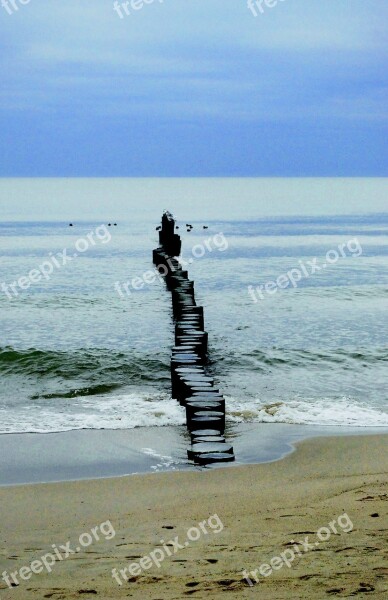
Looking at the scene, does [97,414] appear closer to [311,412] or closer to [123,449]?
[123,449]

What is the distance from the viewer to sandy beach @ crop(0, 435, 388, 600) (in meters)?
4.95

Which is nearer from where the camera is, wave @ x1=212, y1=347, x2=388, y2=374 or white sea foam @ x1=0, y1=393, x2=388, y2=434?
white sea foam @ x1=0, y1=393, x2=388, y2=434

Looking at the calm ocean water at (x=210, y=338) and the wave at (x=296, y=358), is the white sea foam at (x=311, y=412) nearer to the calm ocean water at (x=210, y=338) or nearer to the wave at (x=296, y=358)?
the calm ocean water at (x=210, y=338)

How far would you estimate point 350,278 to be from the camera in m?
29.0

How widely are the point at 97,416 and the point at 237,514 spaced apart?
4364 mm

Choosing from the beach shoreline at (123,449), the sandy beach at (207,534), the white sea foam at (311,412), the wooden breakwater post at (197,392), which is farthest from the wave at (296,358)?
the sandy beach at (207,534)

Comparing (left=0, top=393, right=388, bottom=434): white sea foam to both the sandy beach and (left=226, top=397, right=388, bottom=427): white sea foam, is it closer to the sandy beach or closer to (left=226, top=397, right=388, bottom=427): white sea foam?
(left=226, top=397, right=388, bottom=427): white sea foam

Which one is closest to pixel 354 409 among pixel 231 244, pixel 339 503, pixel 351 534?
pixel 339 503

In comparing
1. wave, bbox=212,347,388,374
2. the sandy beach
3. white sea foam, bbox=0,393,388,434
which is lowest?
the sandy beach

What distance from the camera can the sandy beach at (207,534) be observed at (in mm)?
4945

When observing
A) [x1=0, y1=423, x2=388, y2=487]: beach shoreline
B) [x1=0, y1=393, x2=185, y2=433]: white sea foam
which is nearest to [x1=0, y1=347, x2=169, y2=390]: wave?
[x1=0, y1=393, x2=185, y2=433]: white sea foam

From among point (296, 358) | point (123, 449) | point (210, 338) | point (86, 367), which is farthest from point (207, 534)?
point (210, 338)

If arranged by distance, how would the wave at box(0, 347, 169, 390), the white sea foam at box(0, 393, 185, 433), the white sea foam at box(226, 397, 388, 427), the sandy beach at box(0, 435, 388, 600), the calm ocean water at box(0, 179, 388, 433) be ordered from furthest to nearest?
the wave at box(0, 347, 169, 390) < the calm ocean water at box(0, 179, 388, 433) < the white sea foam at box(226, 397, 388, 427) < the white sea foam at box(0, 393, 185, 433) < the sandy beach at box(0, 435, 388, 600)

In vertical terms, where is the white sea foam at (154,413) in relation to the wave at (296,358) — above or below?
below
